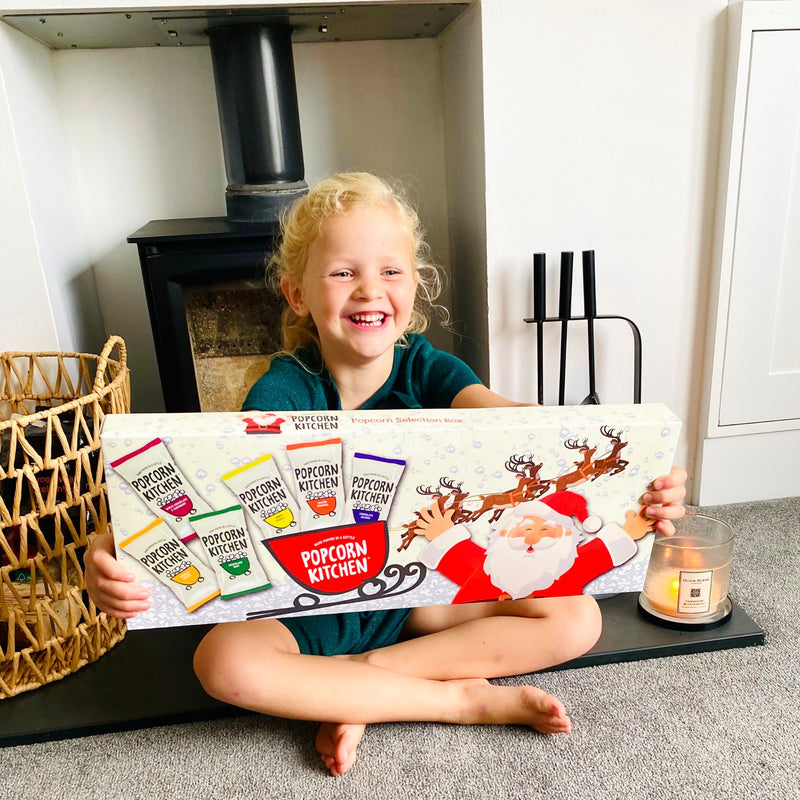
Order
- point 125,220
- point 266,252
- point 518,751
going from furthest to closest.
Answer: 1. point 125,220
2. point 266,252
3. point 518,751

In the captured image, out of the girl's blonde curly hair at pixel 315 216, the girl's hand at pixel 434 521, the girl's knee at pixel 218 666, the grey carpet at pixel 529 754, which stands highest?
→ the girl's blonde curly hair at pixel 315 216

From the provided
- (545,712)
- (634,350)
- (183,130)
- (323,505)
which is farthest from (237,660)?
(183,130)

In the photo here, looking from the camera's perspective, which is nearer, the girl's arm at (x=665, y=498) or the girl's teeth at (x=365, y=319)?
the girl's arm at (x=665, y=498)

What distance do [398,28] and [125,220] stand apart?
2.29 feet

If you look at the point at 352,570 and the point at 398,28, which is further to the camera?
the point at 398,28

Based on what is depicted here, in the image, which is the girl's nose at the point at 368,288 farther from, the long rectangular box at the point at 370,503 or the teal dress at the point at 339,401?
the long rectangular box at the point at 370,503

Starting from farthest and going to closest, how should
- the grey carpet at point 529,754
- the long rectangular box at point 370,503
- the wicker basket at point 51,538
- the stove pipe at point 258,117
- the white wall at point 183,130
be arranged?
the white wall at point 183,130 < the stove pipe at point 258,117 < the wicker basket at point 51,538 < the grey carpet at point 529,754 < the long rectangular box at point 370,503

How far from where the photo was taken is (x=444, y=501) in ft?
2.54

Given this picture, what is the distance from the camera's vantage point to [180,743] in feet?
3.06

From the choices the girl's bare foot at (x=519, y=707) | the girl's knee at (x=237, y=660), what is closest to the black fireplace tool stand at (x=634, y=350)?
the girl's bare foot at (x=519, y=707)

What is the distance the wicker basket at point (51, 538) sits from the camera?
0.96 m

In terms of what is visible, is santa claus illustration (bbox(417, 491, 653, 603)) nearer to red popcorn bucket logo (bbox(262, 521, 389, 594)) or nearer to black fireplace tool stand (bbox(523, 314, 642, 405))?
red popcorn bucket logo (bbox(262, 521, 389, 594))

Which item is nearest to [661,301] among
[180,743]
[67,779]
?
[180,743]

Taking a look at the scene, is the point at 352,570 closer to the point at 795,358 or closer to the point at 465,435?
the point at 465,435
